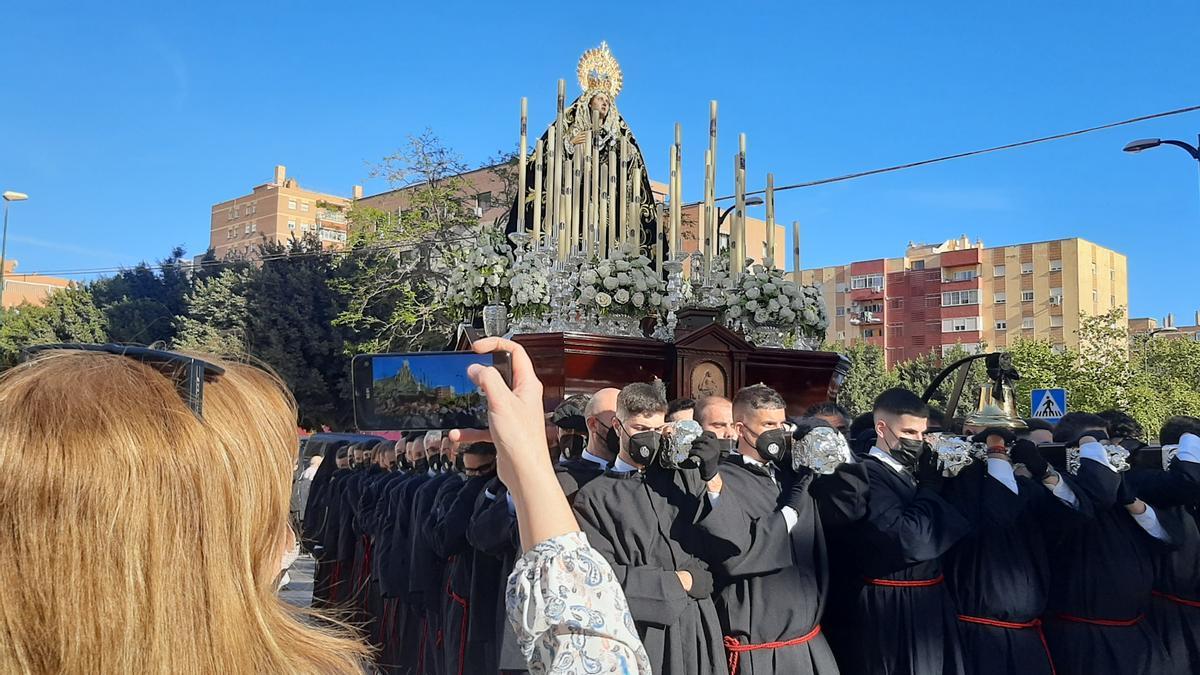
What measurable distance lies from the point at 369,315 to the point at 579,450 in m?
19.6

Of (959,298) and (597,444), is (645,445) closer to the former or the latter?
(597,444)

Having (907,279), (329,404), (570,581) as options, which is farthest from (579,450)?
(907,279)

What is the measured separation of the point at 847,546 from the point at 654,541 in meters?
1.22

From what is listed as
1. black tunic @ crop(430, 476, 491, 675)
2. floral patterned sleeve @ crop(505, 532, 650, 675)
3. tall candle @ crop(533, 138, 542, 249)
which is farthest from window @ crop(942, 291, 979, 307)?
floral patterned sleeve @ crop(505, 532, 650, 675)

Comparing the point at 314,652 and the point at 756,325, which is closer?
the point at 314,652

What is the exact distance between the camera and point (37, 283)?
49.4 meters

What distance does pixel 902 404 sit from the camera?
5.02m

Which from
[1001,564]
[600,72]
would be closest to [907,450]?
[1001,564]

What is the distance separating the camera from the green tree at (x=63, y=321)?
27547 millimetres

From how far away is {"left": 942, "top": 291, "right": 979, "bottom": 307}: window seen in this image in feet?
226

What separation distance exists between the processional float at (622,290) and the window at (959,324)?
6496 centimetres

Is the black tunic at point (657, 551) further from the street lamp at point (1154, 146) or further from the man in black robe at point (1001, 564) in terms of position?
the street lamp at point (1154, 146)

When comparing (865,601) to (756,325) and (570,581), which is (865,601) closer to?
(756,325)

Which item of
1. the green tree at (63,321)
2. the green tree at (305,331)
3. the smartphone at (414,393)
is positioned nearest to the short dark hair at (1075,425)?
the smartphone at (414,393)
